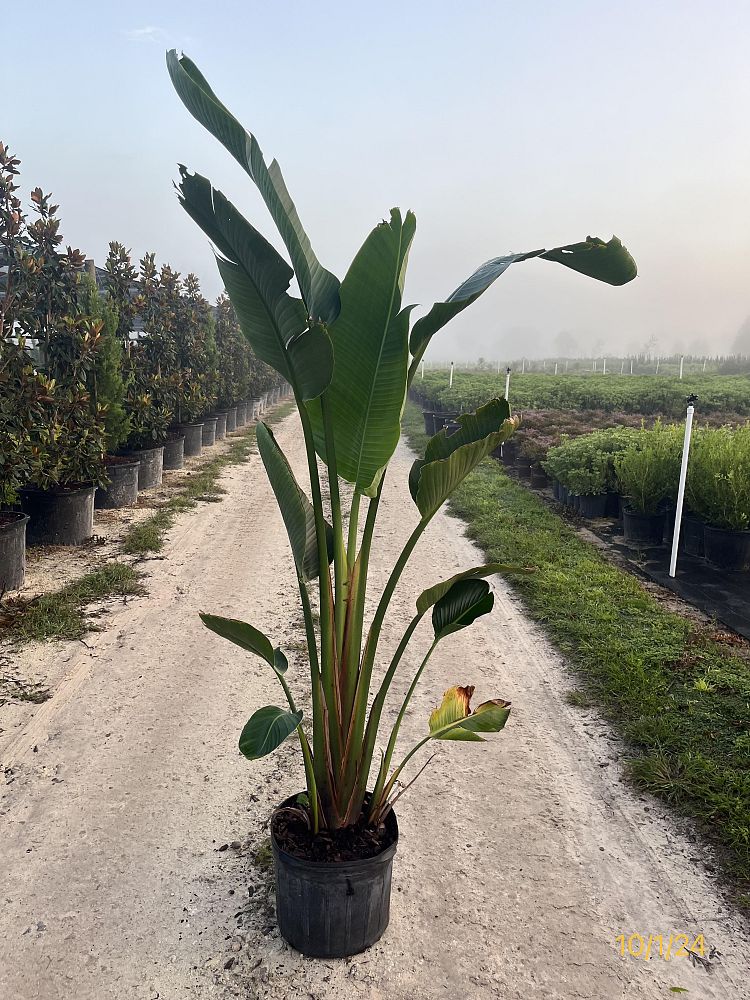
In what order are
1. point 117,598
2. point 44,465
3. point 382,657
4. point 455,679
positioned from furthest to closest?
point 44,465 → point 117,598 → point 382,657 → point 455,679

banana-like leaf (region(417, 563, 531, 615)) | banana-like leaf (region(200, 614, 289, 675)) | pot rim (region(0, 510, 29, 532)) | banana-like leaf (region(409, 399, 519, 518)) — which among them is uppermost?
banana-like leaf (region(409, 399, 519, 518))

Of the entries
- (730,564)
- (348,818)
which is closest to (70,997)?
(348,818)

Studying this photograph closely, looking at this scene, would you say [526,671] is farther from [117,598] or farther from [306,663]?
[117,598]

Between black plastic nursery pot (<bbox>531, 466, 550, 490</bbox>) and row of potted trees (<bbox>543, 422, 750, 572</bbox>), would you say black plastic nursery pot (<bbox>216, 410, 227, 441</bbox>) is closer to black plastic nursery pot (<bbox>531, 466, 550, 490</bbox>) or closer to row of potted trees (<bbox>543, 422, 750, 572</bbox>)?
black plastic nursery pot (<bbox>531, 466, 550, 490</bbox>)

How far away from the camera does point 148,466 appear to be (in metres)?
8.68

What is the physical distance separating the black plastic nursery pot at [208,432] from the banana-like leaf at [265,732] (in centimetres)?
1178

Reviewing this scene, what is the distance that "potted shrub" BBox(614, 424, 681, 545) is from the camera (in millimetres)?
6586

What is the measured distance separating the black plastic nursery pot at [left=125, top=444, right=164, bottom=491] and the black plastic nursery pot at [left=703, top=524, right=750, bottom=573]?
254 inches

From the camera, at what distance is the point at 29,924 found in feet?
7.14

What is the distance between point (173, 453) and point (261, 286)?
30.1 feet

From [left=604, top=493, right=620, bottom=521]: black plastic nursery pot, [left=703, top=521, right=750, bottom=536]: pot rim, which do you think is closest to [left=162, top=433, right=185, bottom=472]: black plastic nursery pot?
[left=604, top=493, right=620, bottom=521]: black plastic nursery pot

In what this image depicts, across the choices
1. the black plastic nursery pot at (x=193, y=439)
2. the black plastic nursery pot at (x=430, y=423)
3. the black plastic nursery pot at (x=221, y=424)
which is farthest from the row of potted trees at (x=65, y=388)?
the black plastic nursery pot at (x=430, y=423)

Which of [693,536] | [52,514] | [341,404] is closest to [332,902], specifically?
[341,404]

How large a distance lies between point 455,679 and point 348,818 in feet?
6.28
